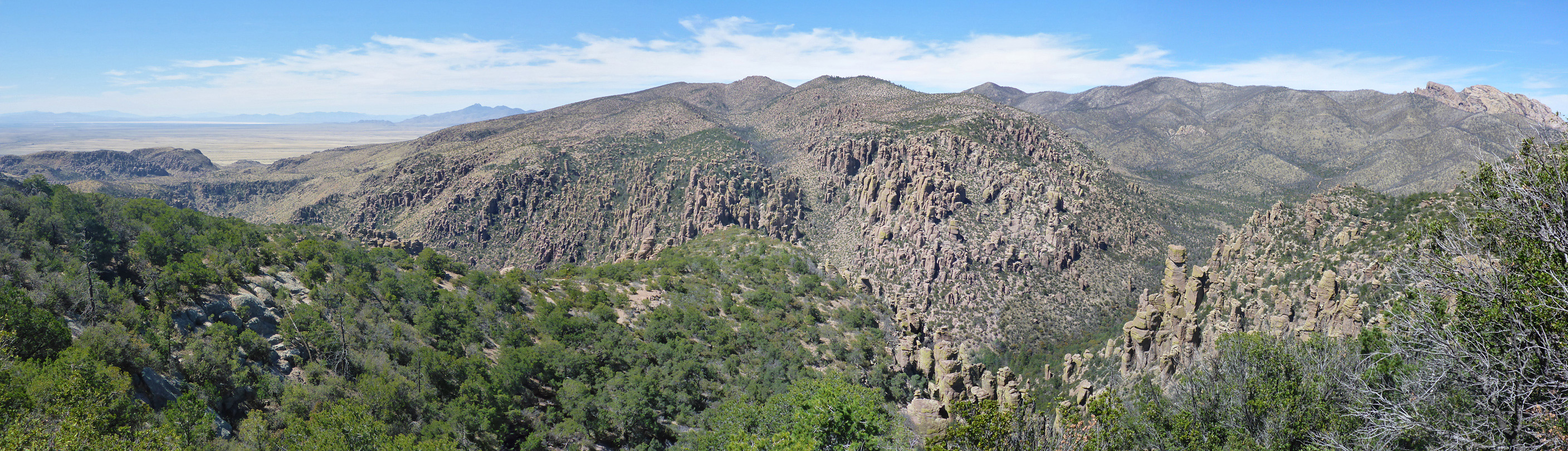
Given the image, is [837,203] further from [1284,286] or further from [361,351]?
[361,351]

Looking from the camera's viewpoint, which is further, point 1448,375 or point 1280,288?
point 1280,288

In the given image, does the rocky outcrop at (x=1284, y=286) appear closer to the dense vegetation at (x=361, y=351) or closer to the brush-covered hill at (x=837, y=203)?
the brush-covered hill at (x=837, y=203)

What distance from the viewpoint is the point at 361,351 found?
108 ft

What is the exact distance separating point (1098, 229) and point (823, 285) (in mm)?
55993

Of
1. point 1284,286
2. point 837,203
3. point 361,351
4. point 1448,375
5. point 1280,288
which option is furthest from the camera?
point 837,203

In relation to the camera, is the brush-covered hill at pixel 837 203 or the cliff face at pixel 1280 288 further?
the brush-covered hill at pixel 837 203

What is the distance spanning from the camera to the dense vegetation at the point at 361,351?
21453 millimetres

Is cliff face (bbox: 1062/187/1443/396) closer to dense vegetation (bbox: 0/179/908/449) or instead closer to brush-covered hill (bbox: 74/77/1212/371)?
brush-covered hill (bbox: 74/77/1212/371)

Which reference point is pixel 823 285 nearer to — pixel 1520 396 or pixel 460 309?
pixel 460 309

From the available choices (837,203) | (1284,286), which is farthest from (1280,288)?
(837,203)

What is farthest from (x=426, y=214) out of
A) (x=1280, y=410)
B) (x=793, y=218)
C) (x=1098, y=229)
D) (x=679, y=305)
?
(x=1280, y=410)

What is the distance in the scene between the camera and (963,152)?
117625 millimetres

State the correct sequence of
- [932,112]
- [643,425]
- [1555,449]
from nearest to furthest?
[1555,449] → [643,425] → [932,112]

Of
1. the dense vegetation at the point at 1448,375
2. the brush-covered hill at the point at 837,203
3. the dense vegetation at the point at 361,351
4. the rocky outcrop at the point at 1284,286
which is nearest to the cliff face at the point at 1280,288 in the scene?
the rocky outcrop at the point at 1284,286
